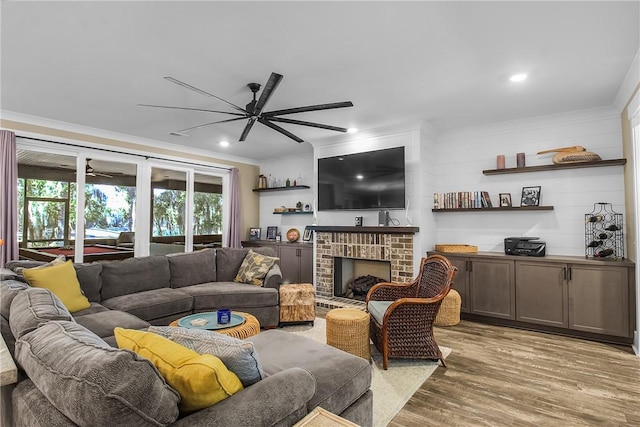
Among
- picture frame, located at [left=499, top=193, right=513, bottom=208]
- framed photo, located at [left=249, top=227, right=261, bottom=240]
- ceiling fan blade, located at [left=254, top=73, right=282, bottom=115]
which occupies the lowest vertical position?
framed photo, located at [left=249, top=227, right=261, bottom=240]

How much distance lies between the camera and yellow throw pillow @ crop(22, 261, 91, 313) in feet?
9.60

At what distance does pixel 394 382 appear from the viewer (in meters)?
2.65

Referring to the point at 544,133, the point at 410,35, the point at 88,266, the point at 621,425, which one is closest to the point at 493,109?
the point at 544,133

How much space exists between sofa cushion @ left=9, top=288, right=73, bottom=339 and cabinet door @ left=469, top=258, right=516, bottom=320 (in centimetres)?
405

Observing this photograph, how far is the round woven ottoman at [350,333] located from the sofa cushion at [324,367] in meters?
0.75

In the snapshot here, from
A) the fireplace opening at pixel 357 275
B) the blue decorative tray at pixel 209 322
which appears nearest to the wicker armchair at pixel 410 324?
the blue decorative tray at pixel 209 322

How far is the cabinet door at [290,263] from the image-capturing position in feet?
19.2

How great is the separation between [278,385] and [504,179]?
422 cm

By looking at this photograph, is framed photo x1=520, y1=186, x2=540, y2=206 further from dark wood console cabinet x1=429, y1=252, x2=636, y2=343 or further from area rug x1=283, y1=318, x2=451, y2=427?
area rug x1=283, y1=318, x2=451, y2=427

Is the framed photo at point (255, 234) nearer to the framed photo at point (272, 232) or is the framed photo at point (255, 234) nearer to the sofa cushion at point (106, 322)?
the framed photo at point (272, 232)

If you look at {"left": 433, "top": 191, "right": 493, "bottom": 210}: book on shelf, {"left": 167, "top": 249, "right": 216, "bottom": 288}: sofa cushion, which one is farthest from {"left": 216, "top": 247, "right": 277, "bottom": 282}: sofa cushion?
{"left": 433, "top": 191, "right": 493, "bottom": 210}: book on shelf

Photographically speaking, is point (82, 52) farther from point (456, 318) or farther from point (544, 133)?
point (544, 133)

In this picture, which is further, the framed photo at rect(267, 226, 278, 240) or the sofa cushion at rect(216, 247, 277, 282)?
the framed photo at rect(267, 226, 278, 240)

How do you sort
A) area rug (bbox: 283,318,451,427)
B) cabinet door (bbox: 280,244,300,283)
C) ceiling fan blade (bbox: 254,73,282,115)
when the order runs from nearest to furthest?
area rug (bbox: 283,318,451,427), ceiling fan blade (bbox: 254,73,282,115), cabinet door (bbox: 280,244,300,283)
